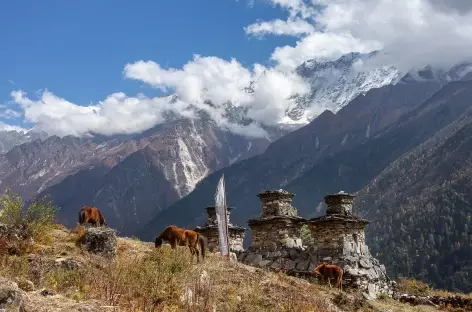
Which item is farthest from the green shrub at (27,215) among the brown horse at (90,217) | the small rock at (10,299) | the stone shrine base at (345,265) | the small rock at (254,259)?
the small rock at (254,259)

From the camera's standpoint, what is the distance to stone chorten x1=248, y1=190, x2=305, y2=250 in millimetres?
23578

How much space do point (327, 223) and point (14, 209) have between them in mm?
12726

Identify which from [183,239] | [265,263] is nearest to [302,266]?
[265,263]

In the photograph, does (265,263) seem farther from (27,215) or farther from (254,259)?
(27,215)

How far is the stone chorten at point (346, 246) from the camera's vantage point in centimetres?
1986

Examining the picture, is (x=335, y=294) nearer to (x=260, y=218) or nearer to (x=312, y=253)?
(x=312, y=253)

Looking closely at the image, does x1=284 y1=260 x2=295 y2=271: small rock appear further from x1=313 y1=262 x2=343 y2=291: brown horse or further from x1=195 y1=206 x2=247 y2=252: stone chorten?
x1=195 y1=206 x2=247 y2=252: stone chorten

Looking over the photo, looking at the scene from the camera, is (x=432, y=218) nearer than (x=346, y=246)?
No

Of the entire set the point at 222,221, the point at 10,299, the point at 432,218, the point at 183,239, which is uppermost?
the point at 432,218

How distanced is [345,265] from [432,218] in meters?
136

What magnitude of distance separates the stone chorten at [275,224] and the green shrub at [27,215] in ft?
37.9

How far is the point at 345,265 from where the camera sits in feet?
65.5

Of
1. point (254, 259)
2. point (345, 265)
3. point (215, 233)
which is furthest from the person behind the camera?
point (215, 233)

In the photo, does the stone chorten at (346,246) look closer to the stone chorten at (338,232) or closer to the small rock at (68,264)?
the stone chorten at (338,232)
